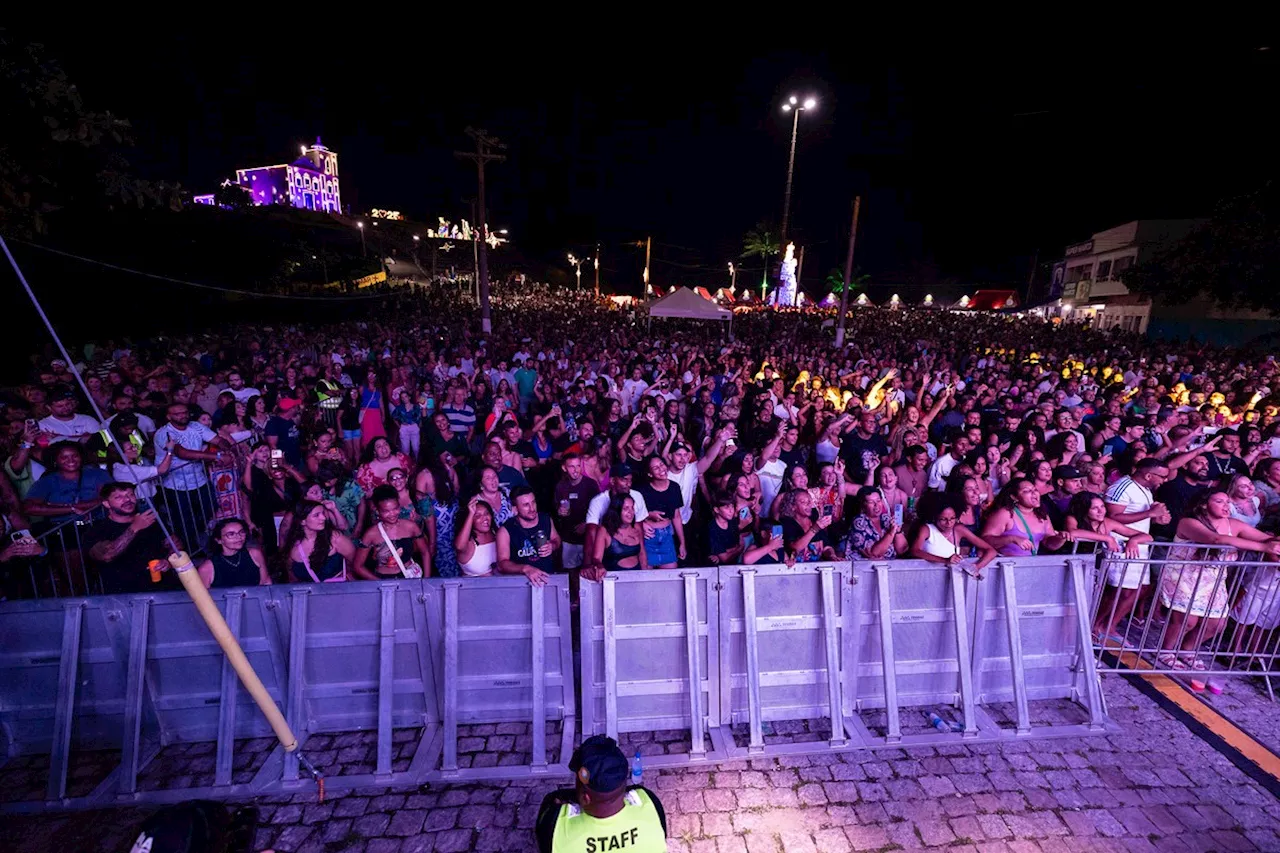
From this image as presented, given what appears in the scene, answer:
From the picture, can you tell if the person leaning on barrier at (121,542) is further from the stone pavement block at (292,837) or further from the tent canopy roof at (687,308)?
the tent canopy roof at (687,308)

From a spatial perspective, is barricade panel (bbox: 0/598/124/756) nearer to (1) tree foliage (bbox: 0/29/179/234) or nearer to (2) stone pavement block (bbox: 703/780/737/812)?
(1) tree foliage (bbox: 0/29/179/234)

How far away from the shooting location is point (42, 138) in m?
4.59

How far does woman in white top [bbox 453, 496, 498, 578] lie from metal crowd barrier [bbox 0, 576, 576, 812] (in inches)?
18.9

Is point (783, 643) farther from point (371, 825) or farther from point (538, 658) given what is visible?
point (371, 825)

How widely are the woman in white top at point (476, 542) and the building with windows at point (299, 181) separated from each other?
295 ft

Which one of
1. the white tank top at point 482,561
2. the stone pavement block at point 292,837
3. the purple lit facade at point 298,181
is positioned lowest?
the stone pavement block at point 292,837

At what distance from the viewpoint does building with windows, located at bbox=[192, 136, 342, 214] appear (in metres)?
80.2

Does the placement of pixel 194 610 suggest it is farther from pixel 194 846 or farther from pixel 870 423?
pixel 870 423

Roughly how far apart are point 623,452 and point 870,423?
295 cm

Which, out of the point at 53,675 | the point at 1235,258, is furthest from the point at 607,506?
the point at 1235,258

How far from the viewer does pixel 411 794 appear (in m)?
3.48

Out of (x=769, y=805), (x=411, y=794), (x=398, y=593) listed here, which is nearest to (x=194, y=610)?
(x=398, y=593)

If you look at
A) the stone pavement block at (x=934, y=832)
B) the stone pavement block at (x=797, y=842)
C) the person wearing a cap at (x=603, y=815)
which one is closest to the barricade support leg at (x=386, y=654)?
the person wearing a cap at (x=603, y=815)

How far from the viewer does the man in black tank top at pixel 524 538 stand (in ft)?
14.1
